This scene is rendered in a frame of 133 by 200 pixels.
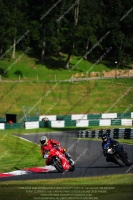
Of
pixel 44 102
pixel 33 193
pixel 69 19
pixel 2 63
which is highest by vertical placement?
pixel 69 19

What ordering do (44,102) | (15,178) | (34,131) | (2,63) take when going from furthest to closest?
1. (2,63)
2. (44,102)
3. (34,131)
4. (15,178)

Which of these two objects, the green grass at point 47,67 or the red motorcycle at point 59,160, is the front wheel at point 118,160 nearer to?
the red motorcycle at point 59,160

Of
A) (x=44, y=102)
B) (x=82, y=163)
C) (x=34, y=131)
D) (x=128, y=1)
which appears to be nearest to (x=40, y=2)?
(x=128, y=1)

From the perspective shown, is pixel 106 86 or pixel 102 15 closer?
pixel 106 86

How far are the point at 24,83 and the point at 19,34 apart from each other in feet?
35.3

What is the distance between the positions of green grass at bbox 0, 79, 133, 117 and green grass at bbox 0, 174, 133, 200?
33.8 m

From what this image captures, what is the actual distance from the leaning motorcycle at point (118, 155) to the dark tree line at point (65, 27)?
153ft

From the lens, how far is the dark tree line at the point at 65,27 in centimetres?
6981

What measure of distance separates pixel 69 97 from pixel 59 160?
39.5 meters

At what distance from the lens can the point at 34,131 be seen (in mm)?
41625

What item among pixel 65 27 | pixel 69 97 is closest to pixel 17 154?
pixel 69 97

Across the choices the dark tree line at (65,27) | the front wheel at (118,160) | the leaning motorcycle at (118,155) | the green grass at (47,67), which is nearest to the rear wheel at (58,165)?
the leaning motorcycle at (118,155)

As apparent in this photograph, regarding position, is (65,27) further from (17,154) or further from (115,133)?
(17,154)

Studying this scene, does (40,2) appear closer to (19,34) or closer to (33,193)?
(19,34)
